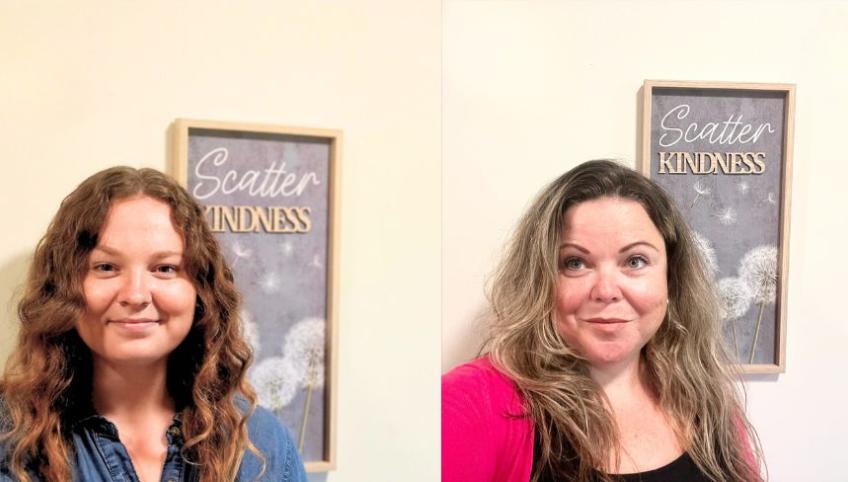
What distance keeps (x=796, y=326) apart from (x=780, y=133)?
210 mm

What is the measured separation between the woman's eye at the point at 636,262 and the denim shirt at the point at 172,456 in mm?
368

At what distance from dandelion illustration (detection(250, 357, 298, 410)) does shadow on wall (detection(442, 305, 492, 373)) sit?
0.17 metres

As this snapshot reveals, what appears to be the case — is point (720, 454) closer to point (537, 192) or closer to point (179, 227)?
point (537, 192)

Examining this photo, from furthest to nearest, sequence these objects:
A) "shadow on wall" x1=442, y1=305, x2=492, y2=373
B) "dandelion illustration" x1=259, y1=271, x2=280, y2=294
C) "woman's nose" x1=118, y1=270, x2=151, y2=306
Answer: "shadow on wall" x1=442, y1=305, x2=492, y2=373 < "dandelion illustration" x1=259, y1=271, x2=280, y2=294 < "woman's nose" x1=118, y1=270, x2=151, y2=306

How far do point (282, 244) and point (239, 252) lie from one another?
39mm

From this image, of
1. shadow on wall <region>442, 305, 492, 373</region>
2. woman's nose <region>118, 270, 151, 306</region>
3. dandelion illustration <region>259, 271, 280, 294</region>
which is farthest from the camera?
shadow on wall <region>442, 305, 492, 373</region>

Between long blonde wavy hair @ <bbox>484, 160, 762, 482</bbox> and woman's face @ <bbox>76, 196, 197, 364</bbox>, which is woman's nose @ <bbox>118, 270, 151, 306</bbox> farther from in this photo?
long blonde wavy hair @ <bbox>484, 160, 762, 482</bbox>

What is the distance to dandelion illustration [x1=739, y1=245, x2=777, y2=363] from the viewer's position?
871 mm

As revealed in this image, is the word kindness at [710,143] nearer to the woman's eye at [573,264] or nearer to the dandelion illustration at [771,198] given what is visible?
the dandelion illustration at [771,198]

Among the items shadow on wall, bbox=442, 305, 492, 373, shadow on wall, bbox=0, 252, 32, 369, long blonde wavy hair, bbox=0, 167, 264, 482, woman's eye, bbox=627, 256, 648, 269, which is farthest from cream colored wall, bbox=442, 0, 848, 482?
shadow on wall, bbox=0, 252, 32, 369

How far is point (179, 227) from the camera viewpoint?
672 mm

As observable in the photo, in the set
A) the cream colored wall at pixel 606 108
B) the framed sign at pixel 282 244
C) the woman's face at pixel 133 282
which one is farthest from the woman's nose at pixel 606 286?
the woman's face at pixel 133 282

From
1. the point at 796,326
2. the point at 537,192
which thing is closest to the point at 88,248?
the point at 537,192

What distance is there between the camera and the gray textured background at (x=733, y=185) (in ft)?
2.75
